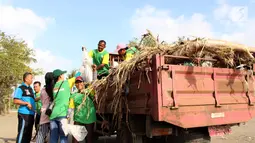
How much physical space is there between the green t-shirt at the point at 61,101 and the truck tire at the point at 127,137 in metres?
1.01

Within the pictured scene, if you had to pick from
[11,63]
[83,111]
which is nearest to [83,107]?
[83,111]

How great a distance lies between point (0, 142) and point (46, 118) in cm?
332

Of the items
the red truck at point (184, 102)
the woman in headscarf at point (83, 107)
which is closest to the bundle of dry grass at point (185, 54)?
the red truck at point (184, 102)

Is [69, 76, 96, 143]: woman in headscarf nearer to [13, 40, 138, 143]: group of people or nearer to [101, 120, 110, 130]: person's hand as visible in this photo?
[13, 40, 138, 143]: group of people

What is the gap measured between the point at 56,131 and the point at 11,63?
16.4 meters

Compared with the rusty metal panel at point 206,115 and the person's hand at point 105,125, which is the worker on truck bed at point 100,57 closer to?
the person's hand at point 105,125

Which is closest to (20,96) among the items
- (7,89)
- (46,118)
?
(46,118)

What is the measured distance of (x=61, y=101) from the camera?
4301mm

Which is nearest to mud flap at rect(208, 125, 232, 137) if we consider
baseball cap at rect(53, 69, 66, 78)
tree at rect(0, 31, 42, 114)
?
baseball cap at rect(53, 69, 66, 78)

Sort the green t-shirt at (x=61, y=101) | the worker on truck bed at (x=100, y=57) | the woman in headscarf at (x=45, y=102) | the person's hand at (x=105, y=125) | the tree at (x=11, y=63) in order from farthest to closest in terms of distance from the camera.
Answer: the tree at (x=11, y=63) < the worker on truck bed at (x=100, y=57) < the person's hand at (x=105, y=125) < the woman in headscarf at (x=45, y=102) < the green t-shirt at (x=61, y=101)

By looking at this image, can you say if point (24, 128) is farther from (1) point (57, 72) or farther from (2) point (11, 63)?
(2) point (11, 63)

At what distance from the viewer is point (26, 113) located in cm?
535

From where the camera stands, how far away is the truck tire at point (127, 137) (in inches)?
161

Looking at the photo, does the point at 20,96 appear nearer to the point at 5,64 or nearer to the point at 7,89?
the point at 5,64
